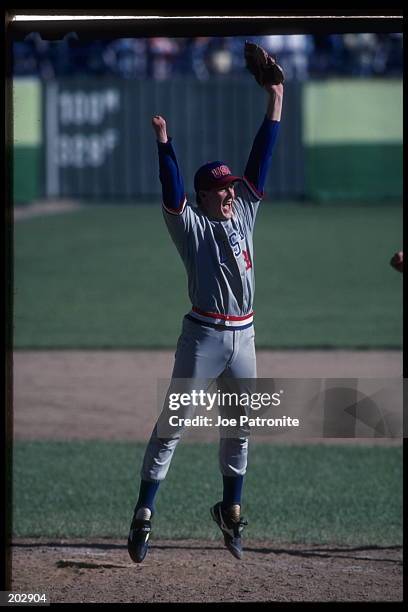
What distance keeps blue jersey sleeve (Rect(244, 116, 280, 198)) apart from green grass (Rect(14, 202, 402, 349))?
7749 millimetres

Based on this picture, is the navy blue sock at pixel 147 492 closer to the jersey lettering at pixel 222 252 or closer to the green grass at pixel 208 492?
the jersey lettering at pixel 222 252

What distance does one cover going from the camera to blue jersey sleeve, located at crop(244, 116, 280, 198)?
4.87m

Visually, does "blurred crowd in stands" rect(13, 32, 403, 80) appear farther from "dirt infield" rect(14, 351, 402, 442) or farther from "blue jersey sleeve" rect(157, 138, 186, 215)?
"blue jersey sleeve" rect(157, 138, 186, 215)

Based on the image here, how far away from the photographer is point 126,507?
7.38 m

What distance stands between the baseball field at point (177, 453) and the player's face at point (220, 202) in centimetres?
173

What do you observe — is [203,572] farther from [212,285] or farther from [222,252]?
[222,252]

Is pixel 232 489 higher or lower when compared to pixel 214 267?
lower

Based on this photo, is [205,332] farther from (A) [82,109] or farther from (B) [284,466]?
(A) [82,109]

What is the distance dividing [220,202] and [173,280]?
13090 millimetres

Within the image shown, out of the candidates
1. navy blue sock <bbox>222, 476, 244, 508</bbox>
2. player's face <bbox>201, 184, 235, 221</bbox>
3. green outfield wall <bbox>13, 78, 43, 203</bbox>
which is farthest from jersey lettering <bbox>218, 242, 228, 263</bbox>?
green outfield wall <bbox>13, 78, 43, 203</bbox>

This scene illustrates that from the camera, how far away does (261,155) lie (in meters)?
4.90

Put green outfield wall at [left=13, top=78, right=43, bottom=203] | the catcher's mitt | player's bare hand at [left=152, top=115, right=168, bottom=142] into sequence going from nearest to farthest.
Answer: player's bare hand at [left=152, top=115, right=168, bottom=142] → the catcher's mitt → green outfield wall at [left=13, top=78, right=43, bottom=203]

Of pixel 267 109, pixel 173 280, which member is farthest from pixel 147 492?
pixel 173 280

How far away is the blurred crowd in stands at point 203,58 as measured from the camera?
27266 millimetres
